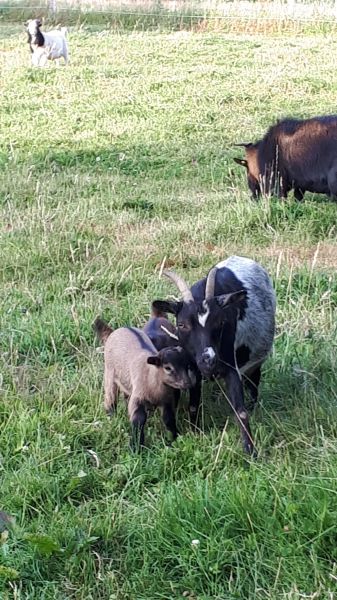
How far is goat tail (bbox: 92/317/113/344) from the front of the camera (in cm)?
532

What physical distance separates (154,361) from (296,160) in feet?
17.4

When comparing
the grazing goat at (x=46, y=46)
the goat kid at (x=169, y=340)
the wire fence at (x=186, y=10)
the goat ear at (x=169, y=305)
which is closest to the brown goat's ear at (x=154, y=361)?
the goat kid at (x=169, y=340)

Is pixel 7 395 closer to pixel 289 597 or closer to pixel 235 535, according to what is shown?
pixel 235 535

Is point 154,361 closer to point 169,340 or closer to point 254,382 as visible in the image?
point 169,340

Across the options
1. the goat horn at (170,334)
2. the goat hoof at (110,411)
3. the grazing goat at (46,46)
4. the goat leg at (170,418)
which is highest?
the goat horn at (170,334)

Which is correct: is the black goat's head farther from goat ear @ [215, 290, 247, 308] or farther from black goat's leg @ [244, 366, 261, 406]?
black goat's leg @ [244, 366, 261, 406]

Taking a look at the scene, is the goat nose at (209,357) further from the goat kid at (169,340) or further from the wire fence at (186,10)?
the wire fence at (186,10)

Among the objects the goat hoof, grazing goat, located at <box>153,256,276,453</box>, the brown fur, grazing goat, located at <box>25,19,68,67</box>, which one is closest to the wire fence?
grazing goat, located at <box>25,19,68,67</box>

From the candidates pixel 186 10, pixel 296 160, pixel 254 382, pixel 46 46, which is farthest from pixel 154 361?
pixel 186 10

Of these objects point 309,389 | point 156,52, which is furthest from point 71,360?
point 156,52

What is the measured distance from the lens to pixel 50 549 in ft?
11.4

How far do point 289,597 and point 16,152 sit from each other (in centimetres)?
880

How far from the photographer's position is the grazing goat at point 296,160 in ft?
29.2

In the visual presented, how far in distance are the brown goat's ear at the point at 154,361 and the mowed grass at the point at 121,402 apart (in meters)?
0.38
